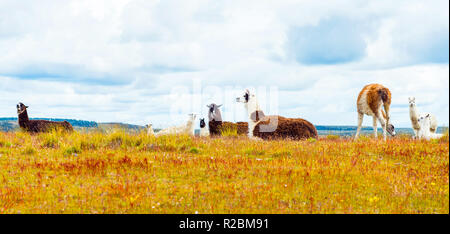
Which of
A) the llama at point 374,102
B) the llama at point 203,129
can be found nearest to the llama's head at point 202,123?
the llama at point 203,129

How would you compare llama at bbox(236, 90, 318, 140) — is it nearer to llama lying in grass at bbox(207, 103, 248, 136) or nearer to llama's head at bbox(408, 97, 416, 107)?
llama lying in grass at bbox(207, 103, 248, 136)

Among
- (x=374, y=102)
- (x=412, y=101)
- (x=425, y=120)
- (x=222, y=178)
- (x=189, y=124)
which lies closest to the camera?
(x=222, y=178)

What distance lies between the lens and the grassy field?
972cm

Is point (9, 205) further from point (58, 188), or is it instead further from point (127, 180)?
point (127, 180)

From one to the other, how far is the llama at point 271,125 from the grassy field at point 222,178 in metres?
4.25

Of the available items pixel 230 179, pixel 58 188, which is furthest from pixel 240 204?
pixel 58 188

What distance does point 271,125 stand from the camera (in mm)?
22609

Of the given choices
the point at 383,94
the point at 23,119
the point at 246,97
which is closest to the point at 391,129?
the point at 383,94

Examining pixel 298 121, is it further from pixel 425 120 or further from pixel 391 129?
pixel 425 120

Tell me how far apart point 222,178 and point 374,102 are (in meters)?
12.4

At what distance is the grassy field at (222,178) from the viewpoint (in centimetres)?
972

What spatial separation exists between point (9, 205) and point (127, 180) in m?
3.06

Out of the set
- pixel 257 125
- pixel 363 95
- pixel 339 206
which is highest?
pixel 363 95

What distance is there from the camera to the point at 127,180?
38.5ft
